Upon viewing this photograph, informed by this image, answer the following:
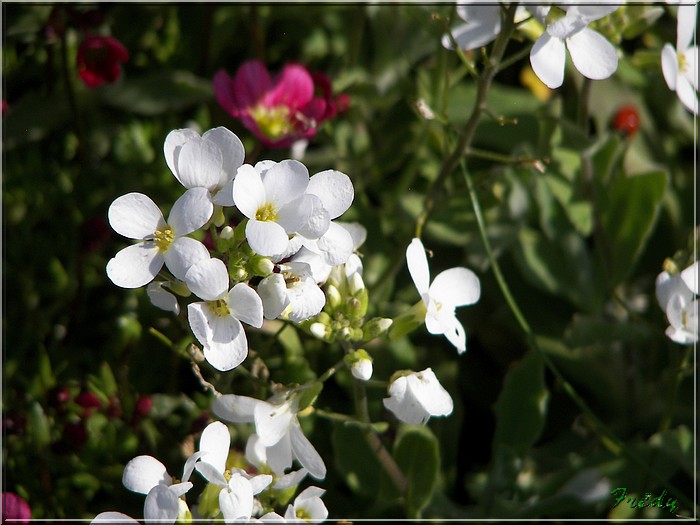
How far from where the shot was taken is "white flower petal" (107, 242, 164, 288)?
83cm

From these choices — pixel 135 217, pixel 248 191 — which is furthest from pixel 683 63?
pixel 135 217

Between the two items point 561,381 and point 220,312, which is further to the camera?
point 561,381

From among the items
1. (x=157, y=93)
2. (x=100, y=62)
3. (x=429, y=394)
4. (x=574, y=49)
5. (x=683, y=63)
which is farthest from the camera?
(x=157, y=93)

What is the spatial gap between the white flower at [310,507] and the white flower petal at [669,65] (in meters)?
0.79

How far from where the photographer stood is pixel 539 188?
58.3 inches

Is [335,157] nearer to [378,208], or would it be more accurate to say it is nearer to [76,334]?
[378,208]

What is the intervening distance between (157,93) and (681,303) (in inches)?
42.5

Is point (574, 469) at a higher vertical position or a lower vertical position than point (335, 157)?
lower

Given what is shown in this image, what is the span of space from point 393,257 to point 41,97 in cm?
82

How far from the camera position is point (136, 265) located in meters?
0.84

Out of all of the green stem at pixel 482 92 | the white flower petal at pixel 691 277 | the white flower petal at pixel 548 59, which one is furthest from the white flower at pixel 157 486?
the white flower petal at pixel 691 277

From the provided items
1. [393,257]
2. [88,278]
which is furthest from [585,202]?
[88,278]

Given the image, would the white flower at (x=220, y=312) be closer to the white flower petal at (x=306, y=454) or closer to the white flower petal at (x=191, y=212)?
the white flower petal at (x=191, y=212)

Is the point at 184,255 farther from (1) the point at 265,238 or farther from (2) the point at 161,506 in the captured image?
(2) the point at 161,506
